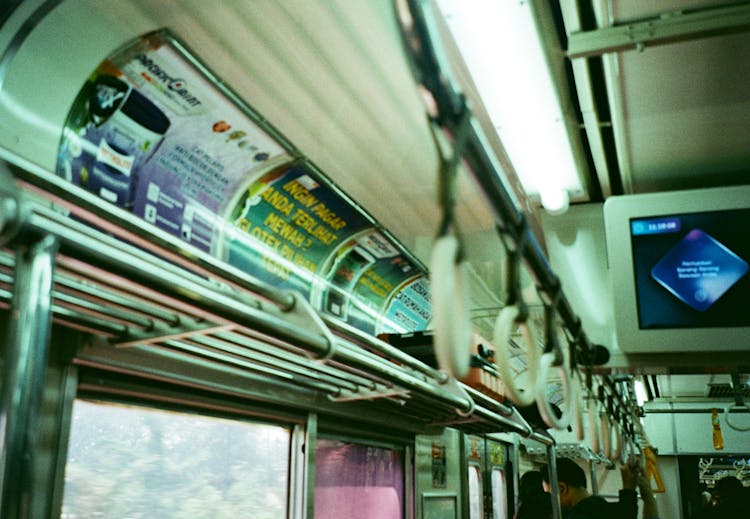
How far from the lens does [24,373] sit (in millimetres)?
1172

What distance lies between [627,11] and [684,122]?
105 centimetres

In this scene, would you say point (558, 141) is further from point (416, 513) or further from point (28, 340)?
point (416, 513)

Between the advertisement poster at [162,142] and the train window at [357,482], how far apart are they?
1649 mm

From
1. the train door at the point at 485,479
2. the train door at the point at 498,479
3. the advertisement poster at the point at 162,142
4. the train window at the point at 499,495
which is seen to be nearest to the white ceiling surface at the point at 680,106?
the advertisement poster at the point at 162,142

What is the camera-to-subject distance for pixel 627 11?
2.35 meters

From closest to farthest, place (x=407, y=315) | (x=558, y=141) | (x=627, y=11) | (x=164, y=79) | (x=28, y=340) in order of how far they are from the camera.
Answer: (x=28, y=340)
(x=627, y=11)
(x=164, y=79)
(x=558, y=141)
(x=407, y=315)

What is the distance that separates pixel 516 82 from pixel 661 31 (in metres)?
0.49

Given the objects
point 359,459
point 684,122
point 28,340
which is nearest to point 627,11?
point 684,122

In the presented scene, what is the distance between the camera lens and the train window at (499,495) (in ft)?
25.1

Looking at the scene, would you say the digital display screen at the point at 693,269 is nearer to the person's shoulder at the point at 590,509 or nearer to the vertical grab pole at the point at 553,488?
the person's shoulder at the point at 590,509

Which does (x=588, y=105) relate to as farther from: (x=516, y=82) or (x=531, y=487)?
(x=531, y=487)

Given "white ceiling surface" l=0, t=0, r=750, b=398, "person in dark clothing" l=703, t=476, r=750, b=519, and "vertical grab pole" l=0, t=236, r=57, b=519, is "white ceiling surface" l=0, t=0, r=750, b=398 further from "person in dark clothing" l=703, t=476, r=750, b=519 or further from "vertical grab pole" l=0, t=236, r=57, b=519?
"person in dark clothing" l=703, t=476, r=750, b=519

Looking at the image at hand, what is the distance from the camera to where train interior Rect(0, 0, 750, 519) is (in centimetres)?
157

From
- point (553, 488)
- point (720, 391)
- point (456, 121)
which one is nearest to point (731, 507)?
point (553, 488)
